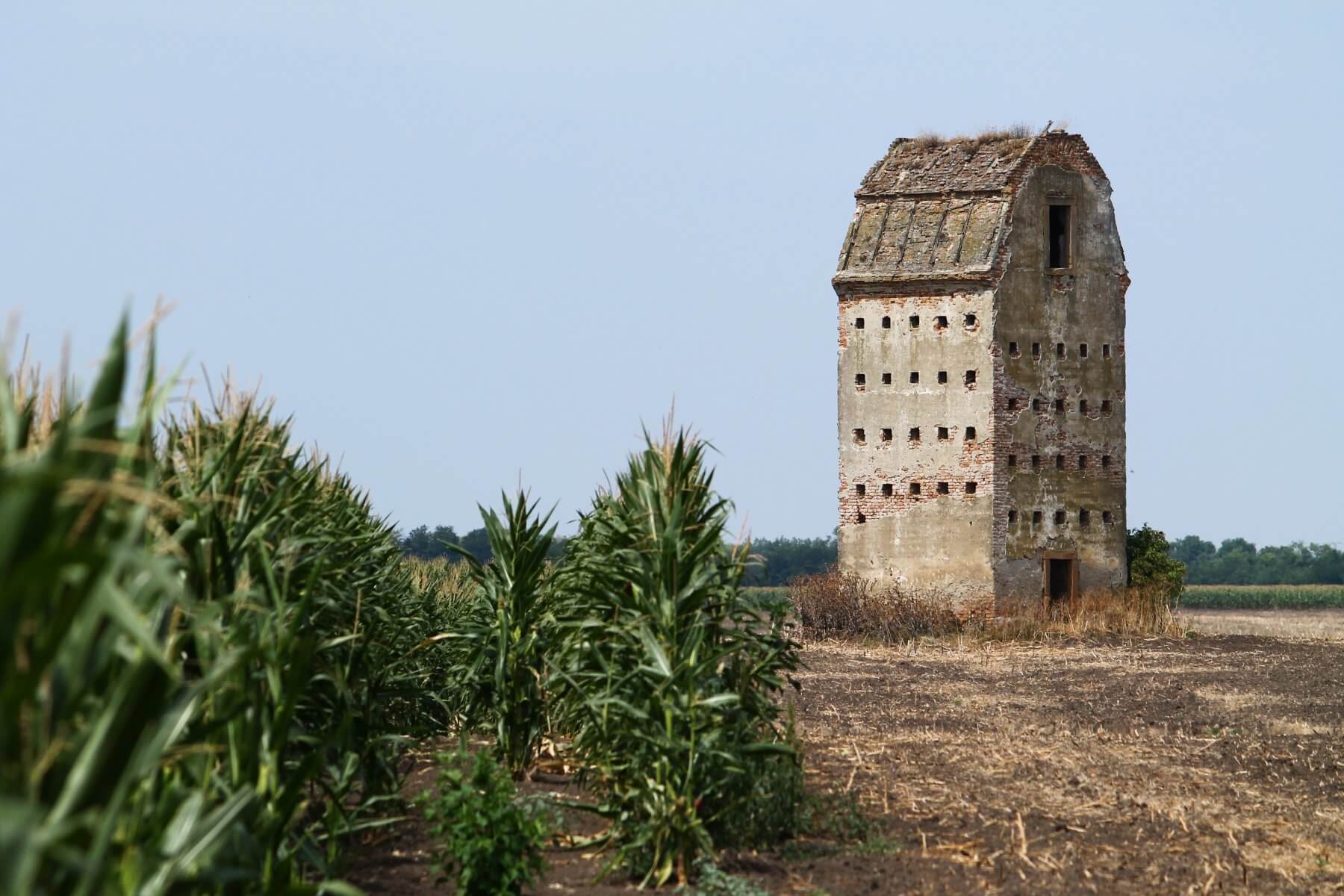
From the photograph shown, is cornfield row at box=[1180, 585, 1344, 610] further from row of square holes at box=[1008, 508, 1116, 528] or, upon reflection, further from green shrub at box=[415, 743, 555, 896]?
green shrub at box=[415, 743, 555, 896]

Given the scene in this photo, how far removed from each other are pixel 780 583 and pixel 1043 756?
314ft

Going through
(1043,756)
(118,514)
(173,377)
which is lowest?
(1043,756)

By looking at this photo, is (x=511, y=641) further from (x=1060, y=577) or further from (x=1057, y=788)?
(x=1060, y=577)

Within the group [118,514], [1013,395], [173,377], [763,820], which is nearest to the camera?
[118,514]

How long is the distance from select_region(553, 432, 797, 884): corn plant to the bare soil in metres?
0.45

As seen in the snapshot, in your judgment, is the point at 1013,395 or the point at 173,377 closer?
the point at 173,377

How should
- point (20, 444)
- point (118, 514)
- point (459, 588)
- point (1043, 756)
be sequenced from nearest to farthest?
1. point (118, 514)
2. point (20, 444)
3. point (1043, 756)
4. point (459, 588)

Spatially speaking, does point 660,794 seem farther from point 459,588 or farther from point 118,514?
point 459,588

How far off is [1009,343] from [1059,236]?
3647 millimetres

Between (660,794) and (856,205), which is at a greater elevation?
(856,205)

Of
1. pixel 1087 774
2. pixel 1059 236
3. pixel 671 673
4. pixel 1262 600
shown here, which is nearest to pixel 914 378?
pixel 1059 236

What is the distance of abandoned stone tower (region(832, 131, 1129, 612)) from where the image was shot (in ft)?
115

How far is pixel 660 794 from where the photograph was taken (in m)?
9.54

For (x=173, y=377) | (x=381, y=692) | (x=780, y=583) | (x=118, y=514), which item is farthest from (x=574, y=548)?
(x=780, y=583)
